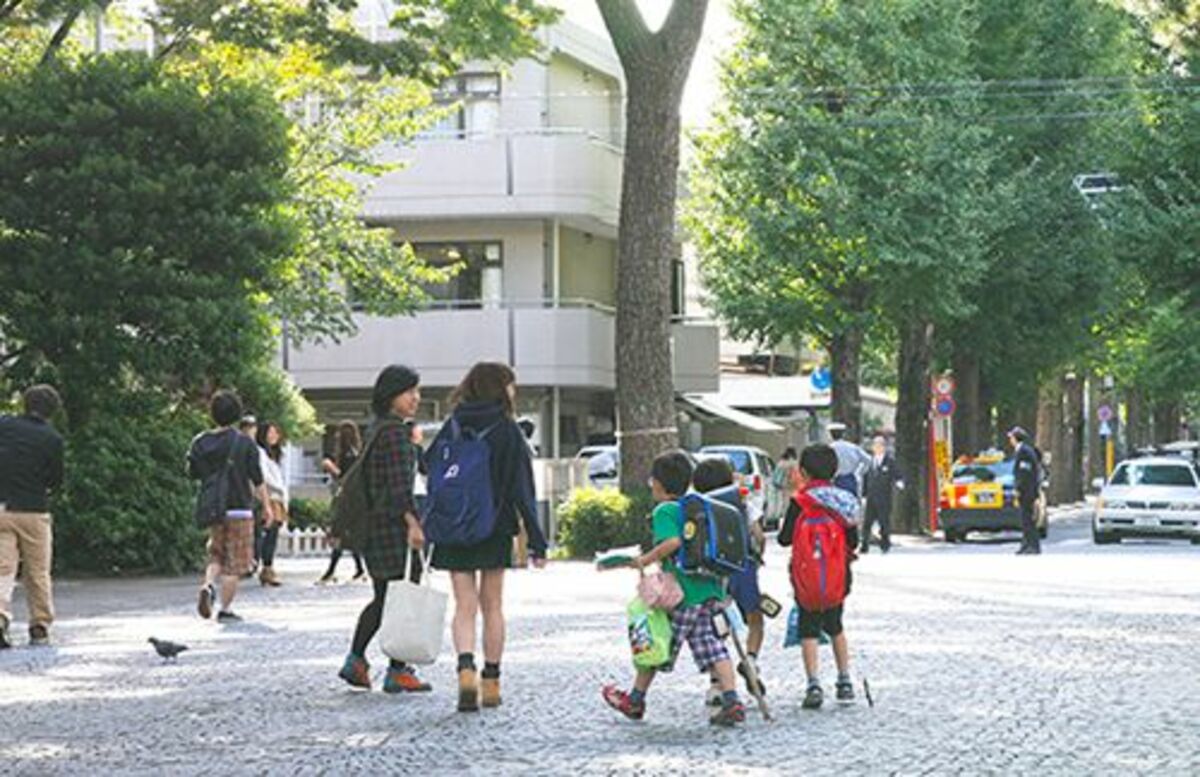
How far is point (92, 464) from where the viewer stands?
28078mm

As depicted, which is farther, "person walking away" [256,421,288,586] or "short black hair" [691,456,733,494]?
"person walking away" [256,421,288,586]

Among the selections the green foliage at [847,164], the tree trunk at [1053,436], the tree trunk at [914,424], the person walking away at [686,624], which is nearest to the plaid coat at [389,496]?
the person walking away at [686,624]

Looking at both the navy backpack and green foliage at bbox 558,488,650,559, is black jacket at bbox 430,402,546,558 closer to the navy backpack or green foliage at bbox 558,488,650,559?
the navy backpack

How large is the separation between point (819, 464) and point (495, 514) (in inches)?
65.6

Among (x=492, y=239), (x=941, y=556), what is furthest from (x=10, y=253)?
(x=492, y=239)

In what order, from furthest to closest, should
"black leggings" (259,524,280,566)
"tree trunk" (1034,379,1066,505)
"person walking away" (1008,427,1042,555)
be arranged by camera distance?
"tree trunk" (1034,379,1066,505)
"person walking away" (1008,427,1042,555)
"black leggings" (259,524,280,566)

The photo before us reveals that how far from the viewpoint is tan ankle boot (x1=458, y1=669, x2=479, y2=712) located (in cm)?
1269

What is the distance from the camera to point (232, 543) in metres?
20.1

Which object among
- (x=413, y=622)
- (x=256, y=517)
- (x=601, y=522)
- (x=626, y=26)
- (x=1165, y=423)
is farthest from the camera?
(x=1165, y=423)

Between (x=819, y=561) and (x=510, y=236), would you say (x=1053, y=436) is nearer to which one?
(x=510, y=236)

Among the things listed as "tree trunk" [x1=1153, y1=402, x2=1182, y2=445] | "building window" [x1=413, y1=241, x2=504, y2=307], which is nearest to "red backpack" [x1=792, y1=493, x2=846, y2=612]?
"building window" [x1=413, y1=241, x2=504, y2=307]

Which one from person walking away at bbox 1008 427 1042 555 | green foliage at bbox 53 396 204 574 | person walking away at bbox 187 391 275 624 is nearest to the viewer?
person walking away at bbox 187 391 275 624

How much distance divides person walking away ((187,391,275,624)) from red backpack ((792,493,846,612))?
7709 mm

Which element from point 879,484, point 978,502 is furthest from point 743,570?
point 978,502
